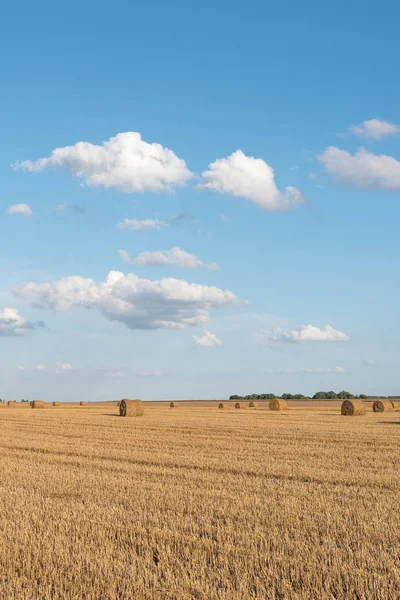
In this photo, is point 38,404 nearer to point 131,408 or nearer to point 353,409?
point 131,408

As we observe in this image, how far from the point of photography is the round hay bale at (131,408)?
3806 cm

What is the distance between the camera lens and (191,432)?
23891 mm

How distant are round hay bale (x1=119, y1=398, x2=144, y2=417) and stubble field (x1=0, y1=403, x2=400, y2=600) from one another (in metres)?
22.2

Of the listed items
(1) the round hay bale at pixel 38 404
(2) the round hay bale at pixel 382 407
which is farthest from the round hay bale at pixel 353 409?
(1) the round hay bale at pixel 38 404

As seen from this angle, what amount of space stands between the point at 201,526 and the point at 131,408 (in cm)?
3068

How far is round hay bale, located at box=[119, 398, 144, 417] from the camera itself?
3806 cm

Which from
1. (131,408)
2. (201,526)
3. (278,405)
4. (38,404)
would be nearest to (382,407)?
(278,405)

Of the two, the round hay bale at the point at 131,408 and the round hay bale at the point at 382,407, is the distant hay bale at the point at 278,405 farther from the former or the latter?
the round hay bale at the point at 131,408

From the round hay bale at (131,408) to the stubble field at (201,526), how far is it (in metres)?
22.2

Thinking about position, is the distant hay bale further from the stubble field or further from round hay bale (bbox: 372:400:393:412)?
the stubble field

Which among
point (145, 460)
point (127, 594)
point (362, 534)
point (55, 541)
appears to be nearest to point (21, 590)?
point (127, 594)

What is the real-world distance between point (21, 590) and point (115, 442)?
13.8 metres

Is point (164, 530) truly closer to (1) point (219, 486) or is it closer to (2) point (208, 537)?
(2) point (208, 537)

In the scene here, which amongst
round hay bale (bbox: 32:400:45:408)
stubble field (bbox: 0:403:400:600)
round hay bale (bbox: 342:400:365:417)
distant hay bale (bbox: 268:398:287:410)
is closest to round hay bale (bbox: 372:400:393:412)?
round hay bale (bbox: 342:400:365:417)
